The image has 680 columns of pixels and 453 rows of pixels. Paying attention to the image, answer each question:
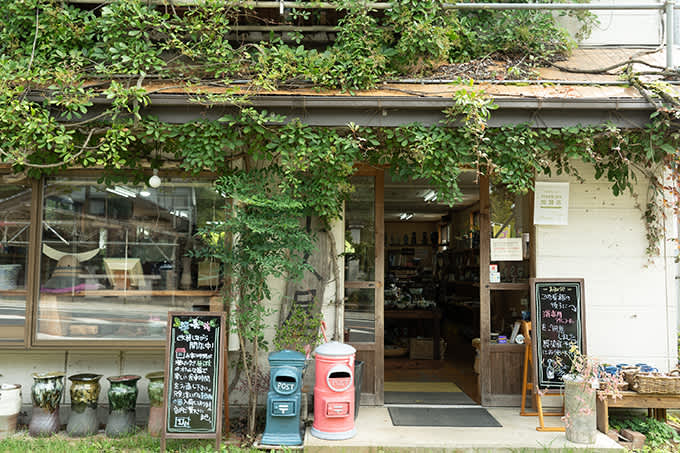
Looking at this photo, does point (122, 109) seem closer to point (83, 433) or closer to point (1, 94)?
point (1, 94)

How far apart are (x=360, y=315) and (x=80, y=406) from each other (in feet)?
10.4

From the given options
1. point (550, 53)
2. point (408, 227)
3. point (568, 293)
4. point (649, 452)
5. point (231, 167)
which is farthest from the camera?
point (408, 227)

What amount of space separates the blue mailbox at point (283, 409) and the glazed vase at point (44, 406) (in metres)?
2.26

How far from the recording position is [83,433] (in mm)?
5500

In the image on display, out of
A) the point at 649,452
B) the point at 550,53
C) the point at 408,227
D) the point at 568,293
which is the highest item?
the point at 550,53

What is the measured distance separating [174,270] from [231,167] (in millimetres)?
1377

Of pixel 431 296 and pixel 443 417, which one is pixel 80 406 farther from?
pixel 431 296

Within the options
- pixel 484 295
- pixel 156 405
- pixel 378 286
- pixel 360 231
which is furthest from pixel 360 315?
pixel 156 405

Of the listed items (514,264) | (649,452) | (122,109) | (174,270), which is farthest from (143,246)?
(649,452)

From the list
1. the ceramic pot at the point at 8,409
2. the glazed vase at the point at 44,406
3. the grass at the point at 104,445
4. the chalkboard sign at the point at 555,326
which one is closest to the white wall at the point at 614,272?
the chalkboard sign at the point at 555,326

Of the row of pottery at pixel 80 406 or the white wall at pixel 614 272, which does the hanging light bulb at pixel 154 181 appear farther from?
the white wall at pixel 614 272

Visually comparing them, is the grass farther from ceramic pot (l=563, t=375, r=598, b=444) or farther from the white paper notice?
the white paper notice

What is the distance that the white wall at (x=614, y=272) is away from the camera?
242 inches

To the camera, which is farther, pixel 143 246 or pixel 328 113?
pixel 143 246
